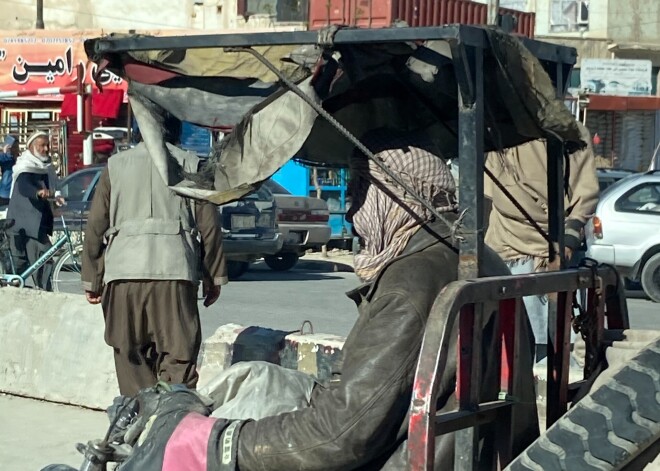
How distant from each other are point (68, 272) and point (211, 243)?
725 centimetres

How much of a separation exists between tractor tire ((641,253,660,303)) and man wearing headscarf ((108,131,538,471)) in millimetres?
12251

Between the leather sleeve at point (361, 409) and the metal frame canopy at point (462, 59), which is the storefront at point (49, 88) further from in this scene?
A: the leather sleeve at point (361, 409)

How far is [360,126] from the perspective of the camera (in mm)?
3594

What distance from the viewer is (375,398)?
2.68 meters

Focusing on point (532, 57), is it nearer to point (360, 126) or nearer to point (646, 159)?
point (360, 126)

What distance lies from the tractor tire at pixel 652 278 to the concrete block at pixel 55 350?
8.90m

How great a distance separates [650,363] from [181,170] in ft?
4.28

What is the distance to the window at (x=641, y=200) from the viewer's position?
14930 millimetres

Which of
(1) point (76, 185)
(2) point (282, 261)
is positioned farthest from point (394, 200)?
(2) point (282, 261)

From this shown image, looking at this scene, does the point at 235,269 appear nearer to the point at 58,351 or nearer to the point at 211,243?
the point at 58,351

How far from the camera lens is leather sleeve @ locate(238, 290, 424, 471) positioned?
2.68m

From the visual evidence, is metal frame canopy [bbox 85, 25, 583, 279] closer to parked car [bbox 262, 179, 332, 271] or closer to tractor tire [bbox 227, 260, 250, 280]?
tractor tire [bbox 227, 260, 250, 280]

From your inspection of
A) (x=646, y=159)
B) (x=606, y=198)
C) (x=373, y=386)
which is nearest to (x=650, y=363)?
(x=373, y=386)

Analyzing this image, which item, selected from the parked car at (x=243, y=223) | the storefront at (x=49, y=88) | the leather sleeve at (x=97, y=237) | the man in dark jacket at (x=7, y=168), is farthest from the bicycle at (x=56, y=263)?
the storefront at (x=49, y=88)
